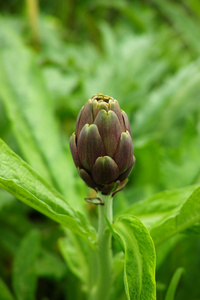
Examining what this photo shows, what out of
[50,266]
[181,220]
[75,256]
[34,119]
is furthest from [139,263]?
[34,119]

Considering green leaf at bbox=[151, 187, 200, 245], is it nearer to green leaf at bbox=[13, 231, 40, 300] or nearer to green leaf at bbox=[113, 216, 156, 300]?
green leaf at bbox=[113, 216, 156, 300]

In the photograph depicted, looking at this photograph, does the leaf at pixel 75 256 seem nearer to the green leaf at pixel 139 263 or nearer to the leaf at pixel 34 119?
the leaf at pixel 34 119

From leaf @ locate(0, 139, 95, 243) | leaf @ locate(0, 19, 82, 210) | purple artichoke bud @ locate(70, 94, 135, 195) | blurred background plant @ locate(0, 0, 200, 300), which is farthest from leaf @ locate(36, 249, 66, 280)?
purple artichoke bud @ locate(70, 94, 135, 195)

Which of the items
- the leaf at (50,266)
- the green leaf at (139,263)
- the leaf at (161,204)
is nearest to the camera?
the green leaf at (139,263)

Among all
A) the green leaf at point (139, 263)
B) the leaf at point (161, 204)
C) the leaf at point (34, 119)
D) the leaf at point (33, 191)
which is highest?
the leaf at point (34, 119)

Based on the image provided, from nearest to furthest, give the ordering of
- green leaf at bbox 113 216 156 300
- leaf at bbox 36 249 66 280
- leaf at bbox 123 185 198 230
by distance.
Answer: green leaf at bbox 113 216 156 300 → leaf at bbox 123 185 198 230 → leaf at bbox 36 249 66 280

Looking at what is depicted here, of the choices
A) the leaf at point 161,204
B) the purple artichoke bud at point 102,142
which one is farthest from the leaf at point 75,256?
the purple artichoke bud at point 102,142

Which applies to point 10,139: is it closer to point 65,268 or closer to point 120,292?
point 65,268

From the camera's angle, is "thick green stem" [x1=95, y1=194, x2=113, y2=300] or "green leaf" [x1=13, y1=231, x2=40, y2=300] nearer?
"thick green stem" [x1=95, y1=194, x2=113, y2=300]
